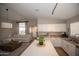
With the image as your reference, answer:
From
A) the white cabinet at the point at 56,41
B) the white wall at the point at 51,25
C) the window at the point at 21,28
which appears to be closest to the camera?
the window at the point at 21,28

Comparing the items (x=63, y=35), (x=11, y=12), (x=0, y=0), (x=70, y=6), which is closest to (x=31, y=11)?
(x=11, y=12)

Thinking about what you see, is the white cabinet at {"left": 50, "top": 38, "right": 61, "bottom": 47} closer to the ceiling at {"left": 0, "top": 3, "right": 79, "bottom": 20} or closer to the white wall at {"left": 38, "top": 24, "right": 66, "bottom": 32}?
the white wall at {"left": 38, "top": 24, "right": 66, "bottom": 32}

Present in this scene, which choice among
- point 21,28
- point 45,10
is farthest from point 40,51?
point 45,10

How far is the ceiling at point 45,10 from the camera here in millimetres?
1723

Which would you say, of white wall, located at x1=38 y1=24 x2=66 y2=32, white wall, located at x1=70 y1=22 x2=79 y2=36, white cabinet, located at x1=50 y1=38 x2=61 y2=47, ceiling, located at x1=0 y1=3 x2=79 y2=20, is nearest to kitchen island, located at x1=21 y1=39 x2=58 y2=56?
white cabinet, located at x1=50 y1=38 x2=61 y2=47

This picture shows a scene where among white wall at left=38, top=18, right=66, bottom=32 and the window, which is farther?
white wall at left=38, top=18, right=66, bottom=32

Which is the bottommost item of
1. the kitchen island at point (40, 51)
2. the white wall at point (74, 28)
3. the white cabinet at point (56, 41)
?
the kitchen island at point (40, 51)

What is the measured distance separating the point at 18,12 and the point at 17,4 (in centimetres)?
20

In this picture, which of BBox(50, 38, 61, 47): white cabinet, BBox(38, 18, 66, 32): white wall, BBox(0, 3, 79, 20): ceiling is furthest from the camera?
BBox(50, 38, 61, 47): white cabinet

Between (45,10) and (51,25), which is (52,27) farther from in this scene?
(45,10)

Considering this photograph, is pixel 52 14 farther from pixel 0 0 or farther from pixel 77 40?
pixel 0 0

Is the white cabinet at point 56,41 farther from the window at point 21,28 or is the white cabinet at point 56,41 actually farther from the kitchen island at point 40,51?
the window at point 21,28

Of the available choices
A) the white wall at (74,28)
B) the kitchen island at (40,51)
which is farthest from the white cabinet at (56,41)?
the white wall at (74,28)

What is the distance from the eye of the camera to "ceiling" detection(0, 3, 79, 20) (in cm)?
172
